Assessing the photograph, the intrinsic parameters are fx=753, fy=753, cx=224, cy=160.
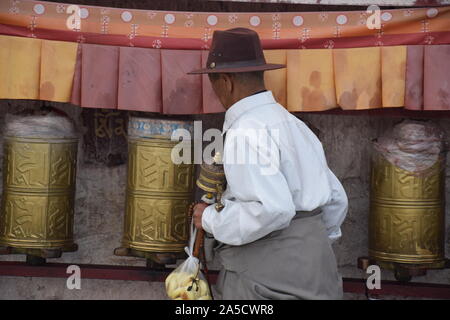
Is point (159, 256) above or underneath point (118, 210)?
underneath

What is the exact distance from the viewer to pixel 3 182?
4215mm

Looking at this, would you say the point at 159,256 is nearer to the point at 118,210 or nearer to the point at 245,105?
the point at 118,210

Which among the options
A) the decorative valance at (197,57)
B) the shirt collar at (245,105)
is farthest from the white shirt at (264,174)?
Answer: the decorative valance at (197,57)

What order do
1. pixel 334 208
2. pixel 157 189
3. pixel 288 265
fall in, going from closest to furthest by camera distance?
pixel 288 265 → pixel 334 208 → pixel 157 189

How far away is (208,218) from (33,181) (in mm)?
1421

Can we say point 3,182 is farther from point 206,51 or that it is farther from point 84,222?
point 206,51

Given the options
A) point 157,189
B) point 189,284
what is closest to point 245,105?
point 189,284

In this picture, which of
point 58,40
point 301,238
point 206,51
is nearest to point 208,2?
point 206,51

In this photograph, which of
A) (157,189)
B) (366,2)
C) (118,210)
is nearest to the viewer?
(366,2)

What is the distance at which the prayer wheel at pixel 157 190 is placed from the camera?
4.07 metres

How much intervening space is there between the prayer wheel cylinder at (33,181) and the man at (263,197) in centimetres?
122

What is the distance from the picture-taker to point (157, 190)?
161 inches

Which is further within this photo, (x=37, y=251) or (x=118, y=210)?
(x=118, y=210)

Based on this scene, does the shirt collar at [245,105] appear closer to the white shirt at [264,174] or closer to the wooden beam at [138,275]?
the white shirt at [264,174]
